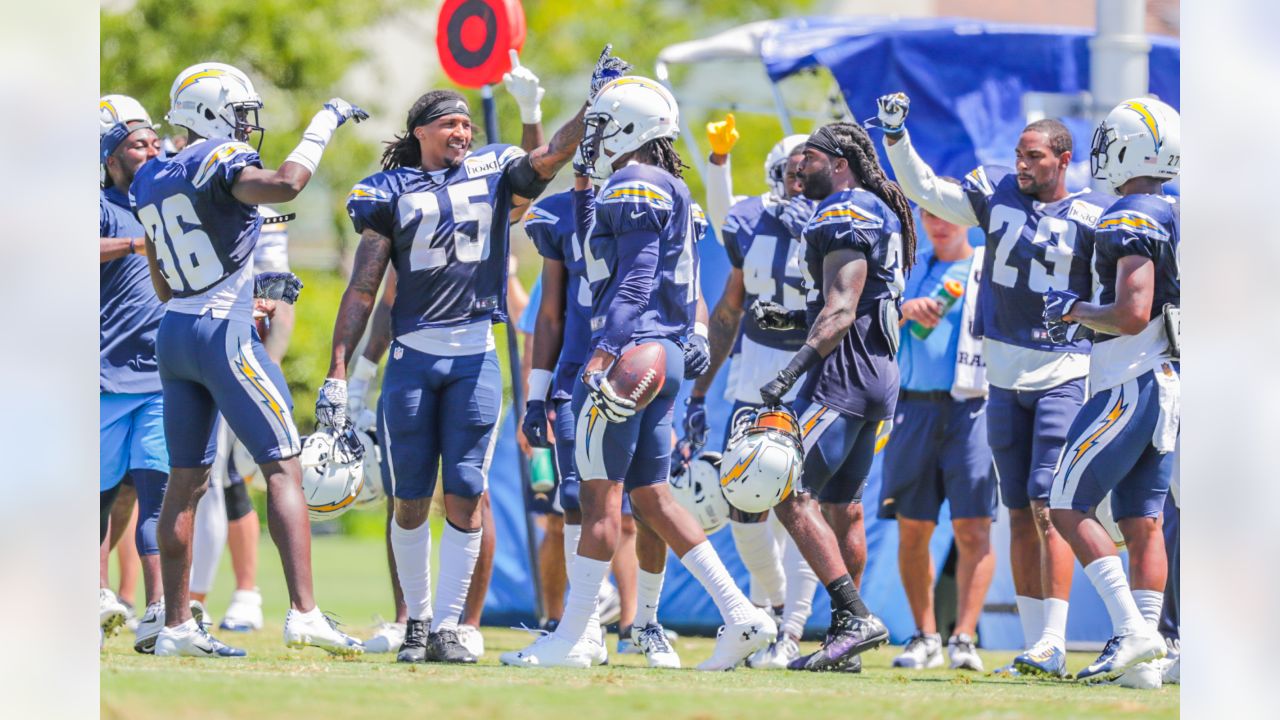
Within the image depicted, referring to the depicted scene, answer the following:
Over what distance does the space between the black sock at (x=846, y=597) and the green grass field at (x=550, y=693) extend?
27 cm

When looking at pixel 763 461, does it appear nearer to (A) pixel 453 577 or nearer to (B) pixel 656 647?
(B) pixel 656 647

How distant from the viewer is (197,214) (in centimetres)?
675

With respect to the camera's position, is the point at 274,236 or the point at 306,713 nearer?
the point at 306,713

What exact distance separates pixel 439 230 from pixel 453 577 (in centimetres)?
137

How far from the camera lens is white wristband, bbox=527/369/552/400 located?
724 centimetres

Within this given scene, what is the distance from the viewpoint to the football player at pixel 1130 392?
6.30 m

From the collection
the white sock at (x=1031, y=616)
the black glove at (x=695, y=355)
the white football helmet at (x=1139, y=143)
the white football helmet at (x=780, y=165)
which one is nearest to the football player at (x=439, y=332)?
the black glove at (x=695, y=355)

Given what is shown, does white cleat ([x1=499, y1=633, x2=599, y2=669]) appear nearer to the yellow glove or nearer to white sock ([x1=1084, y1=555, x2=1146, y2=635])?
white sock ([x1=1084, y1=555, x2=1146, y2=635])

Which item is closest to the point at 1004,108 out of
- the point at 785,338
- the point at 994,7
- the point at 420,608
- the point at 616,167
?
the point at 785,338

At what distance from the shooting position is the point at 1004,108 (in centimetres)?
1020

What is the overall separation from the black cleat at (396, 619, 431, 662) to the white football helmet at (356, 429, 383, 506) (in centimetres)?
105

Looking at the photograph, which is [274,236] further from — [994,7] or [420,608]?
[994,7]
